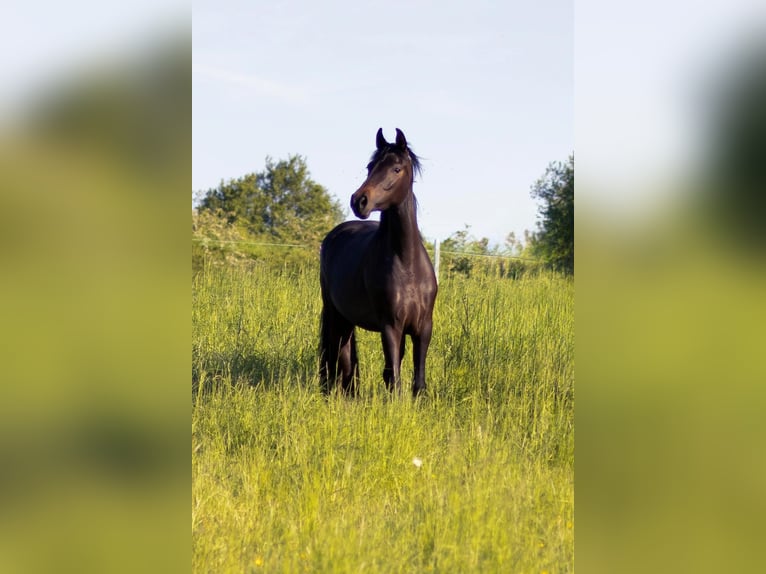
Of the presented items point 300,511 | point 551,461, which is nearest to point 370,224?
point 551,461

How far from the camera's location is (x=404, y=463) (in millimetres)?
3895

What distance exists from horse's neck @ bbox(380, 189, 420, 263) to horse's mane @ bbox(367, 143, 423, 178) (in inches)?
7.9

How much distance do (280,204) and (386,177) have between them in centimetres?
3037

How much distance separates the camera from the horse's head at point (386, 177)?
5.13 metres

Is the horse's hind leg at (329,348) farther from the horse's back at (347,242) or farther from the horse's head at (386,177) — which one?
the horse's head at (386,177)

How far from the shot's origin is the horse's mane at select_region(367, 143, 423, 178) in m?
5.34
